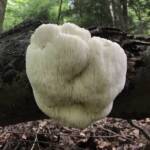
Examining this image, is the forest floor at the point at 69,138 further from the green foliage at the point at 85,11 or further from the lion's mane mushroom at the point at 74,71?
the green foliage at the point at 85,11

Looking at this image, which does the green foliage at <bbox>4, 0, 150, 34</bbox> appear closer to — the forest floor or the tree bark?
the forest floor

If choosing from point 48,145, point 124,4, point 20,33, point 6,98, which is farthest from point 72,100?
point 124,4

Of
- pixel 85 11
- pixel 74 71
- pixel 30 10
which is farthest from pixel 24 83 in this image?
pixel 30 10

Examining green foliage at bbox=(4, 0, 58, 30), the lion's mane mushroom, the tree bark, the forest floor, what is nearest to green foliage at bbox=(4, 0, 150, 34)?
green foliage at bbox=(4, 0, 58, 30)

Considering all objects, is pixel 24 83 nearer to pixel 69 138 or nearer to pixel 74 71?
pixel 74 71

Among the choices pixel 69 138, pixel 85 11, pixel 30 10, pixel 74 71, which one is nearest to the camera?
pixel 74 71

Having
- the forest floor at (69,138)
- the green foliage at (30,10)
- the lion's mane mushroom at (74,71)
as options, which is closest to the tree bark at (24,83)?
the lion's mane mushroom at (74,71)
